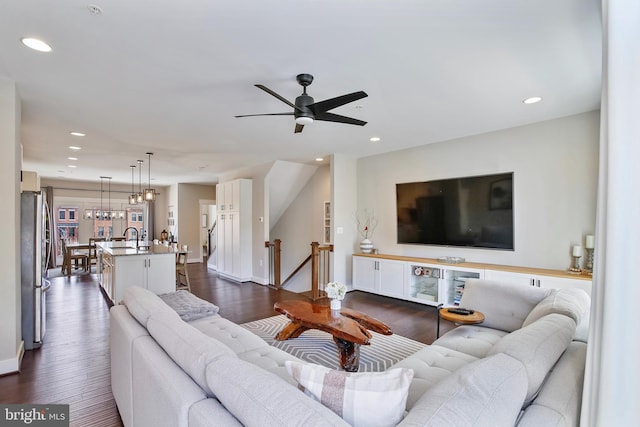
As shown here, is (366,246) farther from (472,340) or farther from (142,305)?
(142,305)

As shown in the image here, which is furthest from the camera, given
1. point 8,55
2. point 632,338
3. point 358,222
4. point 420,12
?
point 358,222

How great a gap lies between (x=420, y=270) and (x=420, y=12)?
389 centimetres

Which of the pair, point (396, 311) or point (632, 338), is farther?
point (396, 311)

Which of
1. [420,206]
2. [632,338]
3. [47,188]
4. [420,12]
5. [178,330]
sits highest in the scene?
[420,12]

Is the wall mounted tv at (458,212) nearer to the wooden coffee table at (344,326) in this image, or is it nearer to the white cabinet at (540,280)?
the white cabinet at (540,280)

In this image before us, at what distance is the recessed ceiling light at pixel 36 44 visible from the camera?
2201 millimetres

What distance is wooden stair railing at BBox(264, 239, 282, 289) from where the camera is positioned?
6621 mm

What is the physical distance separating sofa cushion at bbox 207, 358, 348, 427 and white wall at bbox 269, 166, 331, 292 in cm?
603

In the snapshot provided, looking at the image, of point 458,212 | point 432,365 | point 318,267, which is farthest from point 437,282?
point 432,365

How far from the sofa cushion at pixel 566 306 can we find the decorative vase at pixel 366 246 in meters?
3.54

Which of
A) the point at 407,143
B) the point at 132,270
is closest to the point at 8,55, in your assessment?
the point at 132,270

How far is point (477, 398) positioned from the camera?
105cm

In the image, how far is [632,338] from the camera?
0.95m

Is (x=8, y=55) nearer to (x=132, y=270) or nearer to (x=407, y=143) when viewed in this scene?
(x=132, y=270)
